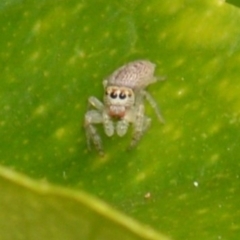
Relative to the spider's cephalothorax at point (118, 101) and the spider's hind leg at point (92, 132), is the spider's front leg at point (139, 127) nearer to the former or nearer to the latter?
the spider's hind leg at point (92, 132)

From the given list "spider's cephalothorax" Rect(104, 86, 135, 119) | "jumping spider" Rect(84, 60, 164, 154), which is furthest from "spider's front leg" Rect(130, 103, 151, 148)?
"spider's cephalothorax" Rect(104, 86, 135, 119)

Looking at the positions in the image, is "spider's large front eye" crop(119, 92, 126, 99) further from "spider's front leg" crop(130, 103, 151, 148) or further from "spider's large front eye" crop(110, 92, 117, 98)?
"spider's front leg" crop(130, 103, 151, 148)

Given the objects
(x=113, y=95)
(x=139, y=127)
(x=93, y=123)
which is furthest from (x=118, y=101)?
(x=139, y=127)

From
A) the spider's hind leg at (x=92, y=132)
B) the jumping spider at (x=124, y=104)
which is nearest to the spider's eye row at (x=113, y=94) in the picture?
the jumping spider at (x=124, y=104)

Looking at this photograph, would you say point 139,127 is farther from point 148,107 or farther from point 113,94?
point 113,94

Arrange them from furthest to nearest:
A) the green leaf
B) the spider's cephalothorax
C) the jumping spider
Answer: the spider's cephalothorax → the jumping spider → the green leaf

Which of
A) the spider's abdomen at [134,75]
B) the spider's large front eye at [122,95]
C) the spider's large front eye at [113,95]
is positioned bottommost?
the spider's large front eye at [122,95]

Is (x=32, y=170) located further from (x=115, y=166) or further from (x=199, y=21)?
(x=199, y=21)
